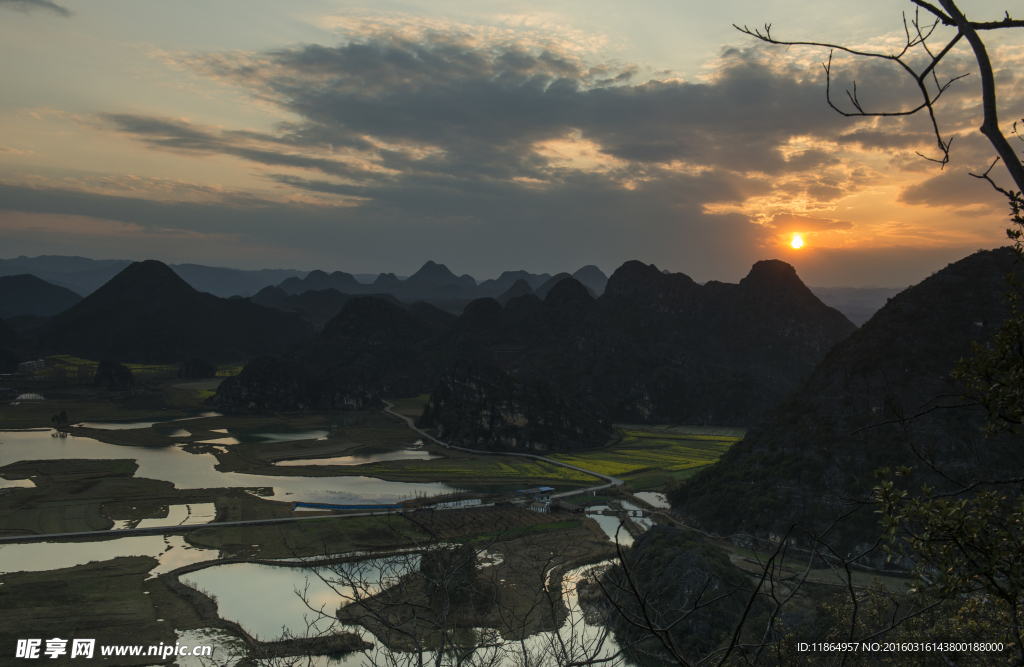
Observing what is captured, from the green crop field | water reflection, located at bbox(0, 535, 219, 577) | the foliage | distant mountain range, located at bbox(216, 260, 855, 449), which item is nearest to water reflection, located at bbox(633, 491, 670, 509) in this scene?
the green crop field

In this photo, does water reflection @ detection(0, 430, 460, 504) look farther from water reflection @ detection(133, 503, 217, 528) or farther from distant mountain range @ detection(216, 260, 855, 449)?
distant mountain range @ detection(216, 260, 855, 449)

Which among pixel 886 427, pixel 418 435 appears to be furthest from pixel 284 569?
pixel 418 435

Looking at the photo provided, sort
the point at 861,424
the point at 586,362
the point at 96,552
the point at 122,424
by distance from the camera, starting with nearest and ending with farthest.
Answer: the point at 96,552 < the point at 861,424 < the point at 122,424 < the point at 586,362

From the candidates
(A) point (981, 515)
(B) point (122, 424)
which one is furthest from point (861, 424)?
(B) point (122, 424)

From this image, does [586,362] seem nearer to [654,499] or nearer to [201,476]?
[654,499]

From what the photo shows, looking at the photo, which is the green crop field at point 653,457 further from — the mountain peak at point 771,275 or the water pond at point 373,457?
the mountain peak at point 771,275
